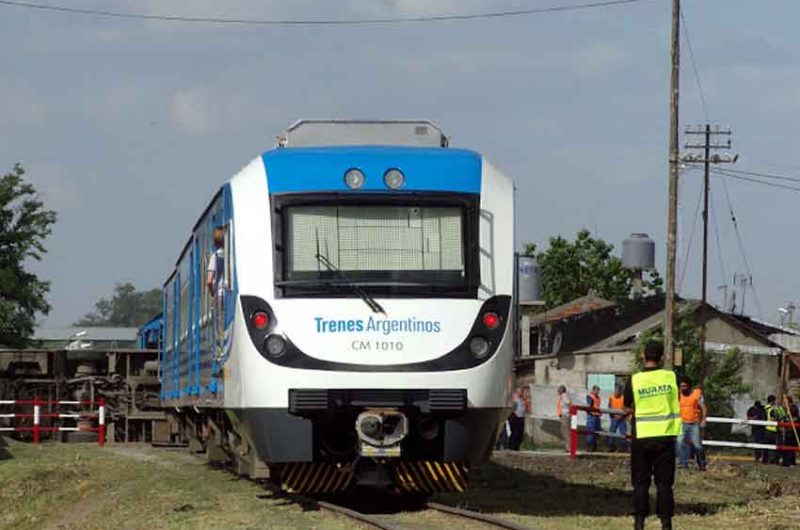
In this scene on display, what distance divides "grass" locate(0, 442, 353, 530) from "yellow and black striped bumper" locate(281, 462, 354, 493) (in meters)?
0.29

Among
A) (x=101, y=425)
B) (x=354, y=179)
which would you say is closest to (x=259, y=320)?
(x=354, y=179)

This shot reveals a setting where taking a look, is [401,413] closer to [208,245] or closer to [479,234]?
[479,234]

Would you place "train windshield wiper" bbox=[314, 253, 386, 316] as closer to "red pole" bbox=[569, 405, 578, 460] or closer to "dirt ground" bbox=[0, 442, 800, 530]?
"dirt ground" bbox=[0, 442, 800, 530]

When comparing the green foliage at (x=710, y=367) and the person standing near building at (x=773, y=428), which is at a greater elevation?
the green foliage at (x=710, y=367)

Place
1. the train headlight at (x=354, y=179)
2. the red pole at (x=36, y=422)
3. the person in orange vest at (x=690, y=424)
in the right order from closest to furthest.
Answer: the train headlight at (x=354, y=179), the person in orange vest at (x=690, y=424), the red pole at (x=36, y=422)

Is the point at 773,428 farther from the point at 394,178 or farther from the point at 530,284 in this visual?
the point at 394,178

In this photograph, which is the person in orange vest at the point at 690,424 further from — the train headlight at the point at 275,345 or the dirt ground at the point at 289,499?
the train headlight at the point at 275,345

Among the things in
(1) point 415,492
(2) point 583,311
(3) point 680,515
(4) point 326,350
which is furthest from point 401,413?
(2) point 583,311

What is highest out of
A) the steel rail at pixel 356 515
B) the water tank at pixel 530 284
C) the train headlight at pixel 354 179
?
the train headlight at pixel 354 179

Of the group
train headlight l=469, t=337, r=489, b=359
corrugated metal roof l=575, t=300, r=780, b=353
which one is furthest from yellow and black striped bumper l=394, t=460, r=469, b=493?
corrugated metal roof l=575, t=300, r=780, b=353

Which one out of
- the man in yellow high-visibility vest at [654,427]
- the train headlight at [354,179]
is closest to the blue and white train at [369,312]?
the train headlight at [354,179]

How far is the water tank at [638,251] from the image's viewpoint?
71.9 metres

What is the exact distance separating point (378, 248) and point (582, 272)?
75.3 m

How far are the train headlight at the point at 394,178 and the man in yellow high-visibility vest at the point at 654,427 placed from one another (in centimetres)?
274
